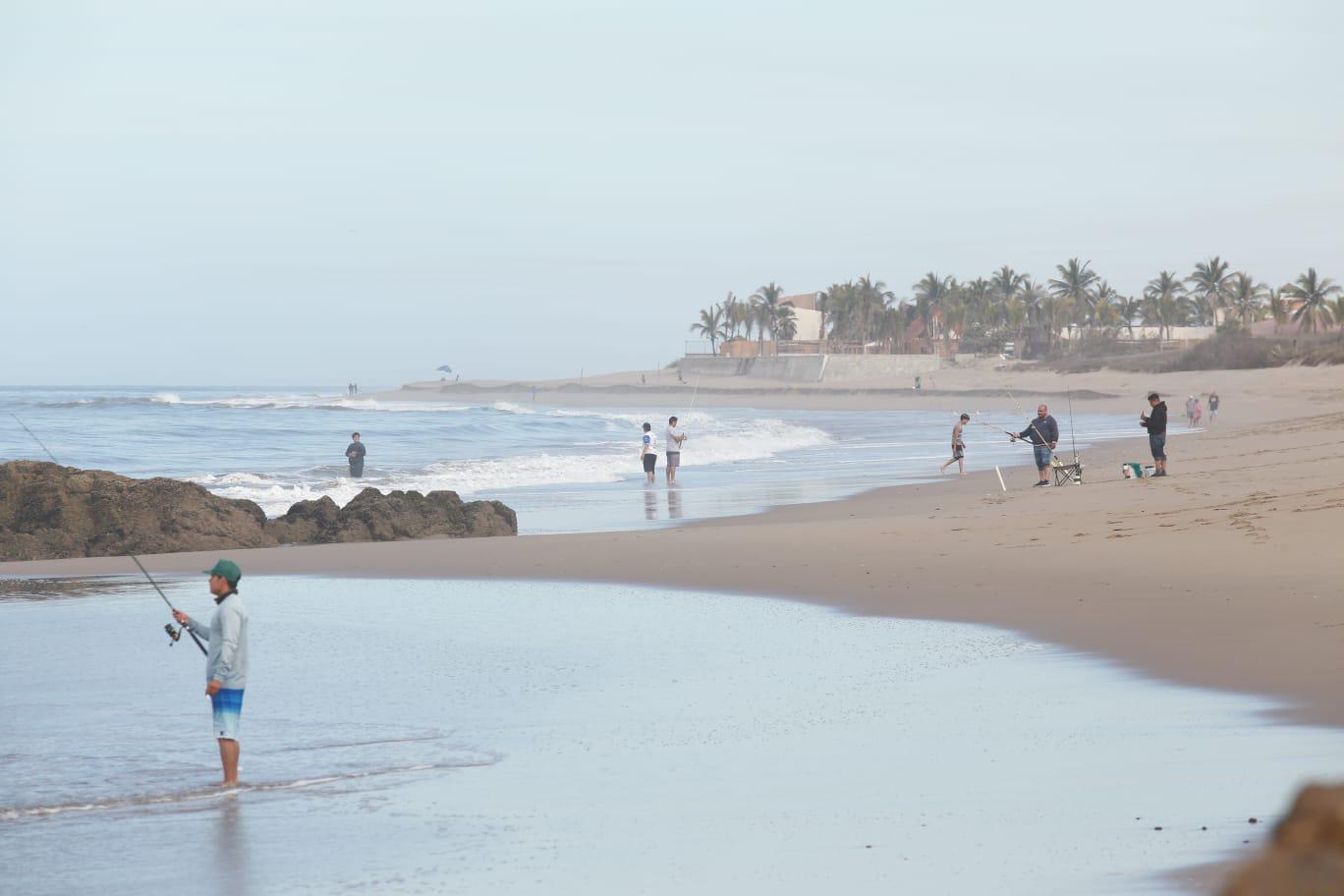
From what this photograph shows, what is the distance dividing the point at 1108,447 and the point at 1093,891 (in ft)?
100

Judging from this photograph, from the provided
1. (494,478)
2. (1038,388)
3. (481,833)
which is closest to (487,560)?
(481,833)

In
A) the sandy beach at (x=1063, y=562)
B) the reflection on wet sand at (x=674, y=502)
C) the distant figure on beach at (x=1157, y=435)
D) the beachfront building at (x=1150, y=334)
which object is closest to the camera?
the sandy beach at (x=1063, y=562)

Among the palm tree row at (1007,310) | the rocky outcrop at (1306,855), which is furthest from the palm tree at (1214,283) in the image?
the rocky outcrop at (1306,855)

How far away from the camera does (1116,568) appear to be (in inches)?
491

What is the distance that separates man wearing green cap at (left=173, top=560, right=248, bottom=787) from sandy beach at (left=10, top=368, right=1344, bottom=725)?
5.22 metres

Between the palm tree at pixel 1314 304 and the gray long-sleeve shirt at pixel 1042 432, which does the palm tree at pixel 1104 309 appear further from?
the gray long-sleeve shirt at pixel 1042 432

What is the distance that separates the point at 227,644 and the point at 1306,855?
629 cm

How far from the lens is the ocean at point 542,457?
24312 mm

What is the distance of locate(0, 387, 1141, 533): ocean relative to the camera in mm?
24312

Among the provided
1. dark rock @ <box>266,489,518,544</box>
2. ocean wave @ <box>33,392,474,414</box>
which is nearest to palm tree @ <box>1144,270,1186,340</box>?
ocean wave @ <box>33,392,474,414</box>

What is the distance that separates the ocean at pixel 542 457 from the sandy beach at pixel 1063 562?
10.4 feet

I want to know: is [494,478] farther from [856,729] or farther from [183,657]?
[856,729]

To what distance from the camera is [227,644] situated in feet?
A: 23.4

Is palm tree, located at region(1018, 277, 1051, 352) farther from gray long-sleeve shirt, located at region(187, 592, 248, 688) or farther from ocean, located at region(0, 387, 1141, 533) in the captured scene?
gray long-sleeve shirt, located at region(187, 592, 248, 688)
